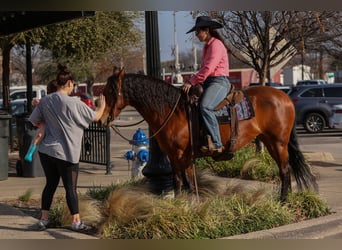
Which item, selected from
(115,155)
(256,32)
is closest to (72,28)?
(115,155)

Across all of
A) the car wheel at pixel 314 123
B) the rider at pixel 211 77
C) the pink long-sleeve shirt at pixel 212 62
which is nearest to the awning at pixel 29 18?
the rider at pixel 211 77

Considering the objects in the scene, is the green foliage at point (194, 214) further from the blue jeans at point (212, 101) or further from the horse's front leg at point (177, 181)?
the blue jeans at point (212, 101)

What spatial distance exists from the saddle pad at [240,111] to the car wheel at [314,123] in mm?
15367

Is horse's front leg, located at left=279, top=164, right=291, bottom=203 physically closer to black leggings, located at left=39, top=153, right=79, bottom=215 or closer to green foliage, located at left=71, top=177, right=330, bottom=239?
green foliage, located at left=71, top=177, right=330, bottom=239

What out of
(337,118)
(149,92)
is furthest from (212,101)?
(337,118)

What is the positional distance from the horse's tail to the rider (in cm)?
146

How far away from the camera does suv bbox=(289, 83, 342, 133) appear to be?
22125 mm

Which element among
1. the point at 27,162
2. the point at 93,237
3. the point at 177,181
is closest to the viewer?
the point at 93,237

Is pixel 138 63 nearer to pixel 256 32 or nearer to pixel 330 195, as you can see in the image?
pixel 256 32

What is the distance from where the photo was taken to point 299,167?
8.22m

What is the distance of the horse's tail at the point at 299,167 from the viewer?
8203 mm

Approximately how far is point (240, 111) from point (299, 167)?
4.65ft

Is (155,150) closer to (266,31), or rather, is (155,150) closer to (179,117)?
(179,117)

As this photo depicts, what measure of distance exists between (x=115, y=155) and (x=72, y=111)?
952cm
